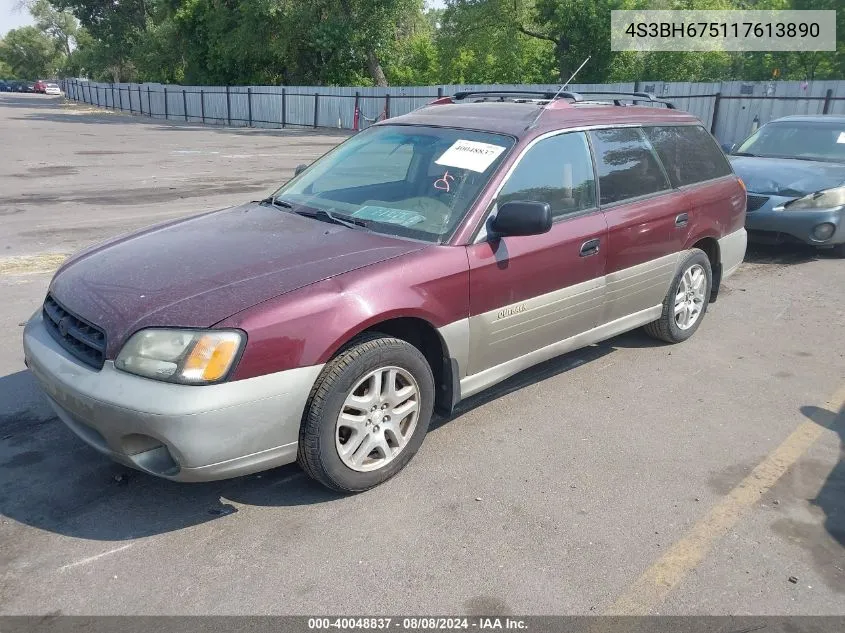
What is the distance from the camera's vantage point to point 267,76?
4284 cm

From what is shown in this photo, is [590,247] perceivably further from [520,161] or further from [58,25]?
[58,25]

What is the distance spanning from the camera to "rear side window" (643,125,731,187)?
5.13 m

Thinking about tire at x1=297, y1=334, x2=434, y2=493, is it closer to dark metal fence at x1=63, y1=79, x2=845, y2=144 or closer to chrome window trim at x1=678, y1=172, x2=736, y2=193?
chrome window trim at x1=678, y1=172, x2=736, y2=193

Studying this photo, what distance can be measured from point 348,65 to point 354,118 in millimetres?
9052

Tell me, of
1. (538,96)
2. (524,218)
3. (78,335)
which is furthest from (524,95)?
(78,335)

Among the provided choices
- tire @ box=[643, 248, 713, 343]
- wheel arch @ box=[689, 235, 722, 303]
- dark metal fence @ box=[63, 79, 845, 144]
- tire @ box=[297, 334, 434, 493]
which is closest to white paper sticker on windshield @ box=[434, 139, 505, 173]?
tire @ box=[297, 334, 434, 493]

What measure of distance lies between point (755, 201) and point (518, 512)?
20.8 ft

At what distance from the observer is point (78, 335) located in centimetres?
312

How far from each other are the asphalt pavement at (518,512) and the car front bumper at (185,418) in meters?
0.36

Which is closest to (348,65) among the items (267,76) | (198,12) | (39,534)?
(267,76)

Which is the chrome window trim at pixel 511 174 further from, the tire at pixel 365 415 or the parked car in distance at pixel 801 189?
the parked car in distance at pixel 801 189

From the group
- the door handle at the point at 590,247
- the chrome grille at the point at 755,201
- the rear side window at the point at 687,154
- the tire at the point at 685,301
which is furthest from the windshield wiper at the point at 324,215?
the chrome grille at the point at 755,201

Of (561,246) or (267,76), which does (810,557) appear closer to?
Answer: (561,246)

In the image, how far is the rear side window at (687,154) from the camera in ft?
16.8
